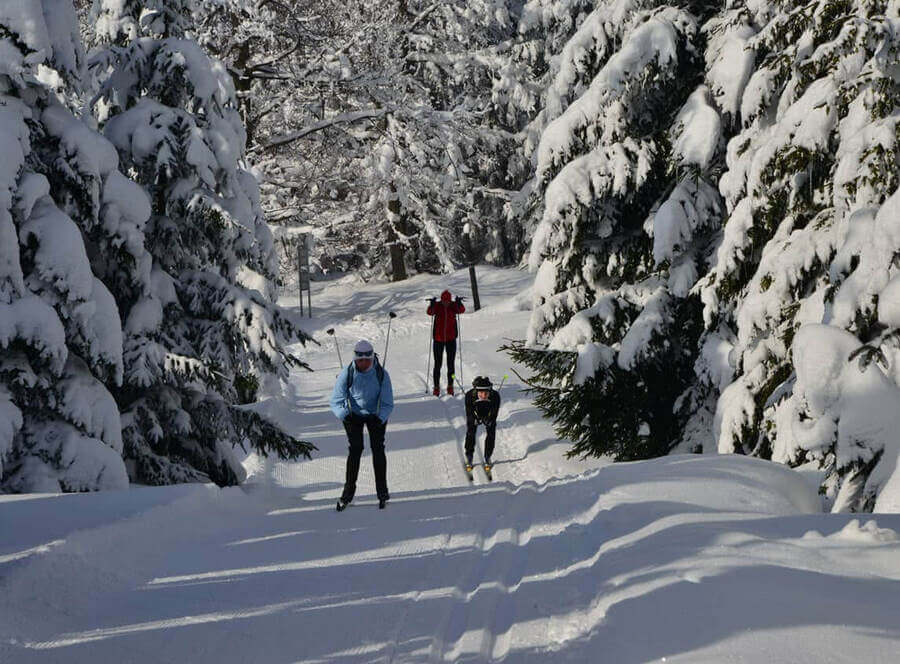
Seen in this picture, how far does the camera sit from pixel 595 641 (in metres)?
4.79

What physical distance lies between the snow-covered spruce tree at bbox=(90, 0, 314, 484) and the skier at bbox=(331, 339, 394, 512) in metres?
2.04

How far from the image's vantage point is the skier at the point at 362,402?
8.62 meters

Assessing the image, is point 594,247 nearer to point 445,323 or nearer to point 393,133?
point 445,323

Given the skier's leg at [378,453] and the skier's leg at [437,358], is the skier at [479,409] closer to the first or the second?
the skier's leg at [378,453]

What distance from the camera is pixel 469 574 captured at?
6.27 metres

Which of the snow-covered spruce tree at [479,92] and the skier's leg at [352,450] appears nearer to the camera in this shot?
the skier's leg at [352,450]

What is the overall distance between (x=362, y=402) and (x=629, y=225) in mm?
6882

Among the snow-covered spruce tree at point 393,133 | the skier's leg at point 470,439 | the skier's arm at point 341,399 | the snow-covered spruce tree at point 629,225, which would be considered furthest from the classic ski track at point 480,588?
the snow-covered spruce tree at point 393,133

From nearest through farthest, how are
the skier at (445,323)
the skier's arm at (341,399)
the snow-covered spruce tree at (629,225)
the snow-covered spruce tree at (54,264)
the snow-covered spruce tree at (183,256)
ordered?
1. the snow-covered spruce tree at (54,264)
2. the skier's arm at (341,399)
3. the snow-covered spruce tree at (183,256)
4. the snow-covered spruce tree at (629,225)
5. the skier at (445,323)

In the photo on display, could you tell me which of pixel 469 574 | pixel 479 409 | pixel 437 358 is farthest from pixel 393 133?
pixel 469 574

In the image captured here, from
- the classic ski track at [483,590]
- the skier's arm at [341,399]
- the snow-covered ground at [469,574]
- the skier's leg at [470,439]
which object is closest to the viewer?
the snow-covered ground at [469,574]

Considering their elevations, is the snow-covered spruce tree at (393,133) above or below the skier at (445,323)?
above

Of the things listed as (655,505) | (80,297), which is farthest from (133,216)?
(655,505)

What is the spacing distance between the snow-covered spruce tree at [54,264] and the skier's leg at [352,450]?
243 centimetres
